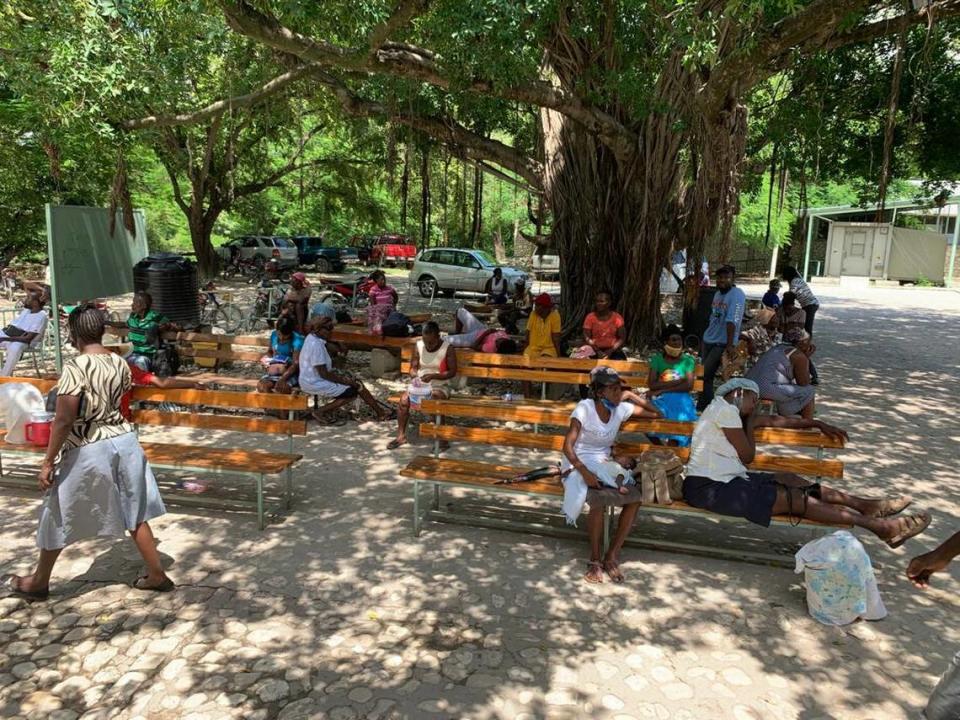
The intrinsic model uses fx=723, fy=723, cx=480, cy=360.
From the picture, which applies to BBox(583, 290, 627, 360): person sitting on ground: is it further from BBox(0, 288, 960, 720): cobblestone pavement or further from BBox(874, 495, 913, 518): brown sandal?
BBox(874, 495, 913, 518): brown sandal

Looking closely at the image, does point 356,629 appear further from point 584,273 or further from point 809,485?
point 584,273

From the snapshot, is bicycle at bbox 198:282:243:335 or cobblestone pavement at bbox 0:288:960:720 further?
bicycle at bbox 198:282:243:335

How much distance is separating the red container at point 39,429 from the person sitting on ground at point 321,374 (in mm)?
2623

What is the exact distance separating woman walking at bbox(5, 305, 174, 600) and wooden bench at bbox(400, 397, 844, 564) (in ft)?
5.29

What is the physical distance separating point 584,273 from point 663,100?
10.4 ft

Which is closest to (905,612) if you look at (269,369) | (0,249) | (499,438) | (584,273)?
(499,438)

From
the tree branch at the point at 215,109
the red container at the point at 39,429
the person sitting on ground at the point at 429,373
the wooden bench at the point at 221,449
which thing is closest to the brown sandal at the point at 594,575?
the wooden bench at the point at 221,449

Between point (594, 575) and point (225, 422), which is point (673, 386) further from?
point (225, 422)

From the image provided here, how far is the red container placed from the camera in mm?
4531

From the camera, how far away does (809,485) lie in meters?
4.26

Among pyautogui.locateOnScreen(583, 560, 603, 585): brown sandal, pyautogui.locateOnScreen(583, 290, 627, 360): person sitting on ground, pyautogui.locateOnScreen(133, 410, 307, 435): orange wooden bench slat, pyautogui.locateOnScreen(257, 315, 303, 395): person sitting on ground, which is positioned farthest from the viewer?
pyautogui.locateOnScreen(583, 290, 627, 360): person sitting on ground

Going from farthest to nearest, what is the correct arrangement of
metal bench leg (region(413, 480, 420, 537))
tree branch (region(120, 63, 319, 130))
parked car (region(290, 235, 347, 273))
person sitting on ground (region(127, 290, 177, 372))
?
parked car (region(290, 235, 347, 273)), tree branch (region(120, 63, 319, 130)), person sitting on ground (region(127, 290, 177, 372)), metal bench leg (region(413, 480, 420, 537))

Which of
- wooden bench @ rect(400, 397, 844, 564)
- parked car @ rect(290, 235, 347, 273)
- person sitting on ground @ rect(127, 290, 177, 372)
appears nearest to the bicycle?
person sitting on ground @ rect(127, 290, 177, 372)

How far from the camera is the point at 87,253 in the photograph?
8.44 m
